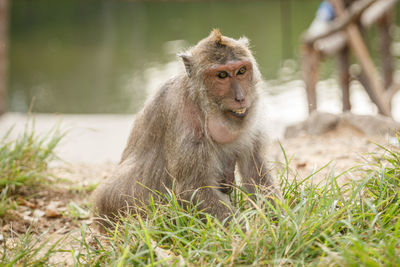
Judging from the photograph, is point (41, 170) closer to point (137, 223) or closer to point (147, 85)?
point (137, 223)

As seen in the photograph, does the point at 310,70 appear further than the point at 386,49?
No

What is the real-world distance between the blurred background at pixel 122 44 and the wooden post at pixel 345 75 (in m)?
3.14

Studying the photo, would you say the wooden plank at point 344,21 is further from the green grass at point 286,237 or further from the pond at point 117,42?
the green grass at point 286,237

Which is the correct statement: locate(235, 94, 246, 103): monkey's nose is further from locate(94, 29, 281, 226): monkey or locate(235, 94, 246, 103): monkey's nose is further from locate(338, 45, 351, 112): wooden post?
locate(338, 45, 351, 112): wooden post

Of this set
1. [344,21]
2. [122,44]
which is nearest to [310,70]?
[344,21]

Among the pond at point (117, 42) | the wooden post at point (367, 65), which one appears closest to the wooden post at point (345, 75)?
the wooden post at point (367, 65)

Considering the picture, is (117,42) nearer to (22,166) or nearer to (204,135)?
(22,166)

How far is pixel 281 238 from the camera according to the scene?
2701 millimetres

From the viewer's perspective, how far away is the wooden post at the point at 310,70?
927cm

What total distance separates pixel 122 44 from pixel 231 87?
19.5 metres

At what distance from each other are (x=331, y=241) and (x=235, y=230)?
652mm

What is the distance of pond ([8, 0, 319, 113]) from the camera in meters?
15.8

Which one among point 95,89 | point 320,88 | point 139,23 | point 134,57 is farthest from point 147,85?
point 139,23

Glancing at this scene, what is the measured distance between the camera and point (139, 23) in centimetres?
2592
